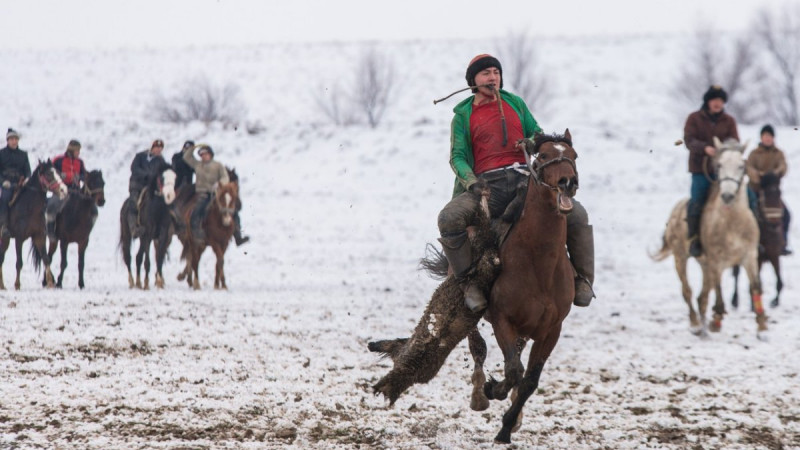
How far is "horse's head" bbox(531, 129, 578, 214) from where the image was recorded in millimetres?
5250

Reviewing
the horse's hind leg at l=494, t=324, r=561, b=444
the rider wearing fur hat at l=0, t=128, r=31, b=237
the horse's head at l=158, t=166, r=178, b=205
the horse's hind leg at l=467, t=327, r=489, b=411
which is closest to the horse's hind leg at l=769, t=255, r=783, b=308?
the horse's hind leg at l=467, t=327, r=489, b=411

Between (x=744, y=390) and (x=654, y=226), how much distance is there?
18623mm

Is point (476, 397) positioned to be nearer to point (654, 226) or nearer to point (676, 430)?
point (676, 430)

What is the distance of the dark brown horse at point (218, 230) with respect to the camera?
643 inches

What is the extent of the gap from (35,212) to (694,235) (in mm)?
11902

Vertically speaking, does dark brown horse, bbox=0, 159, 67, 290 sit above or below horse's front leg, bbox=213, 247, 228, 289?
above

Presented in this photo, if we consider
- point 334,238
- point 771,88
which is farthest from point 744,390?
point 771,88

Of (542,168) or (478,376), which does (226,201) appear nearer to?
(478,376)

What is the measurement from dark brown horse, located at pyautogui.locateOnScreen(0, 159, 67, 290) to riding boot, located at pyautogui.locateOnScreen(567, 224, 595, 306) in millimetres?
11485

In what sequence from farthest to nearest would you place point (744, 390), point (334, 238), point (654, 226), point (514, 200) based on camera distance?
point (654, 226)
point (334, 238)
point (744, 390)
point (514, 200)

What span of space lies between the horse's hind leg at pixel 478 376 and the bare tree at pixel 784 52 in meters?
48.5

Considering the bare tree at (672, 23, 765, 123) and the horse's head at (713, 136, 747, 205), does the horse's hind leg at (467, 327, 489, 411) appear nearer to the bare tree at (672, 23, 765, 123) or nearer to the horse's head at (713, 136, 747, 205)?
the horse's head at (713, 136, 747, 205)

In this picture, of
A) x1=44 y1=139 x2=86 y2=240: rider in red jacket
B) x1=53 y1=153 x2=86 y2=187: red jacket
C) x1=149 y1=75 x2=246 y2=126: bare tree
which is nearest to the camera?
x1=44 y1=139 x2=86 y2=240: rider in red jacket

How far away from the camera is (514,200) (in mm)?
6023
